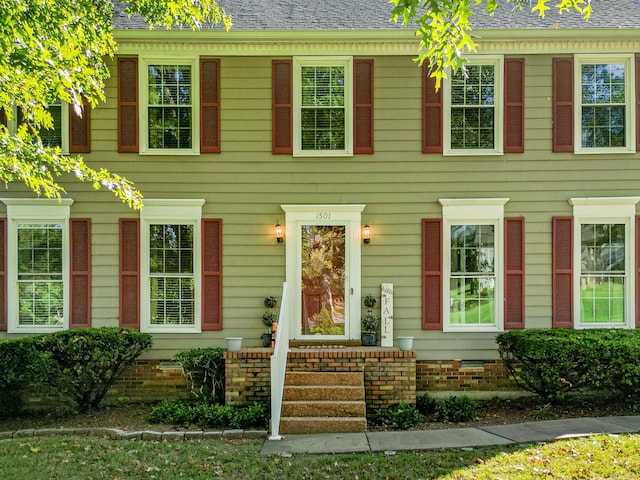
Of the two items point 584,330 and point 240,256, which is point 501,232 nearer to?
point 584,330

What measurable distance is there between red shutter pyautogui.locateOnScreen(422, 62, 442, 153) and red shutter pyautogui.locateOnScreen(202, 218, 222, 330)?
11.1 ft

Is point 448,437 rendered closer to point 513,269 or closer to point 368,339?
point 368,339

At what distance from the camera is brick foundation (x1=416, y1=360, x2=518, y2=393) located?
7.18 m

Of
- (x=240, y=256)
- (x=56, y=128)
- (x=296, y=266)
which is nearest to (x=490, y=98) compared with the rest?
(x=296, y=266)

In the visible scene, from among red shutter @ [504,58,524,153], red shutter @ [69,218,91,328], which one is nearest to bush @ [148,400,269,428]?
red shutter @ [69,218,91,328]

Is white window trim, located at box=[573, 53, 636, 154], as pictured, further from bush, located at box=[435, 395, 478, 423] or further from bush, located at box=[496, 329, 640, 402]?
bush, located at box=[435, 395, 478, 423]

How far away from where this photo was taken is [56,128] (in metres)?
7.41

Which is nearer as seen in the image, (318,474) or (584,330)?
(318,474)

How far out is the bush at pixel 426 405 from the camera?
22.3ft

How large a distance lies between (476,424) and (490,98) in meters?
4.72

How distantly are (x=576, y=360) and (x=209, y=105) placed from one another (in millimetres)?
6260

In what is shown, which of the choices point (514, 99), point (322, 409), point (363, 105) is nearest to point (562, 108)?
point (514, 99)

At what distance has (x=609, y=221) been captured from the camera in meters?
7.27

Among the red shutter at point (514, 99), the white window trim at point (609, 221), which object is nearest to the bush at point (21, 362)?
the red shutter at point (514, 99)
